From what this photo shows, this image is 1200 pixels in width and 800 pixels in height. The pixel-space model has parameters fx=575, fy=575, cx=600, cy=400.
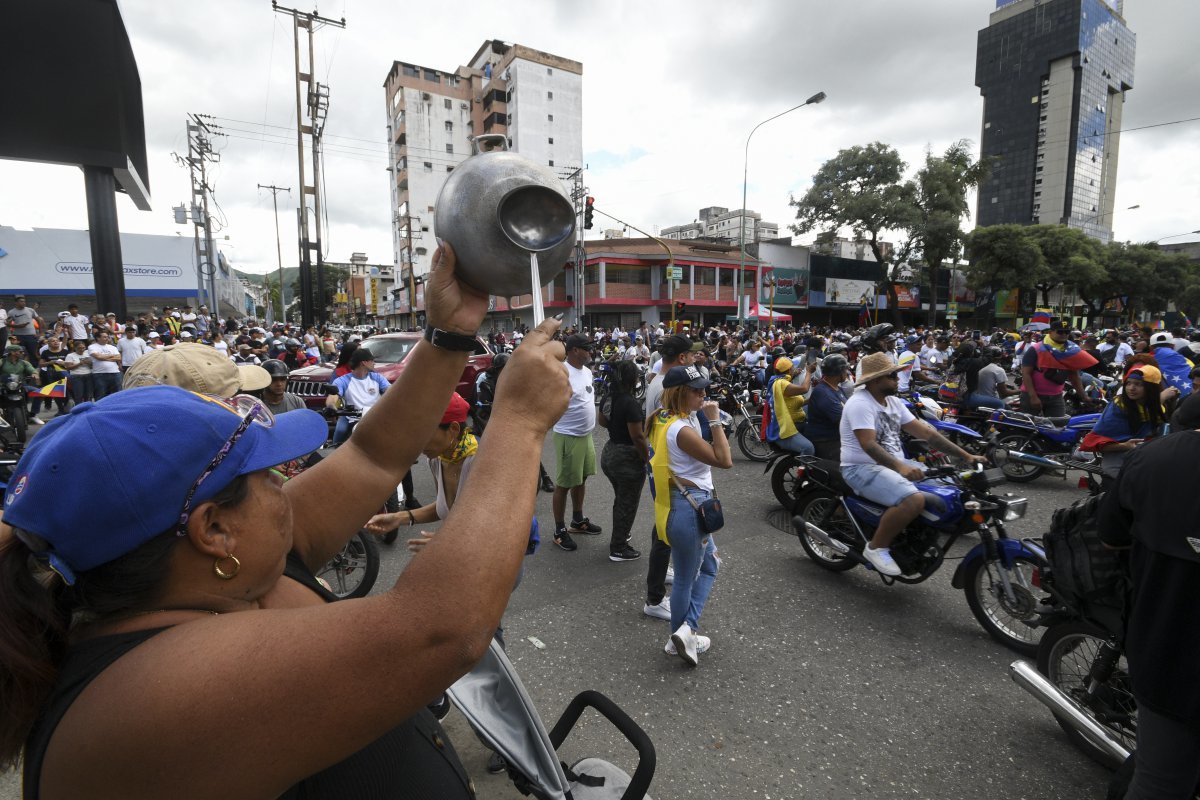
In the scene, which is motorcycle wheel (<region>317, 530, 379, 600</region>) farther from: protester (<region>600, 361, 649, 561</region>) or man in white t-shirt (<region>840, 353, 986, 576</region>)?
man in white t-shirt (<region>840, 353, 986, 576</region>)

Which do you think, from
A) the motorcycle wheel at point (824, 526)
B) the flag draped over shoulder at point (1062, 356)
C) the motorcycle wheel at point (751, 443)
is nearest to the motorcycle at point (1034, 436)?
the flag draped over shoulder at point (1062, 356)

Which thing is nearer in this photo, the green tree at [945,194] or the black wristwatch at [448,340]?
the black wristwatch at [448,340]

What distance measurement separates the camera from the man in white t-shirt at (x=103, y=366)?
10.5 m

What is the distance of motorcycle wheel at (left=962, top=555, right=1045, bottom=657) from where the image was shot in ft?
12.0

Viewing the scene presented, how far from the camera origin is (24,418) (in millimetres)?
9547

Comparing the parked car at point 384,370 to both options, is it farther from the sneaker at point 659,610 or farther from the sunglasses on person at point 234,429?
the sunglasses on person at point 234,429

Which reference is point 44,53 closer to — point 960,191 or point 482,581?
point 482,581

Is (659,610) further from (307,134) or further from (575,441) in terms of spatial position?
(307,134)

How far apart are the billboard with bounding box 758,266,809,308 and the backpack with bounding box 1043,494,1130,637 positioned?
40304mm

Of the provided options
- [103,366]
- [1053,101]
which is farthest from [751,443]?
[1053,101]

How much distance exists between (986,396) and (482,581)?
9.63 m

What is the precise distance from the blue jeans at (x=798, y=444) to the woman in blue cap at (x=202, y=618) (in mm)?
5786

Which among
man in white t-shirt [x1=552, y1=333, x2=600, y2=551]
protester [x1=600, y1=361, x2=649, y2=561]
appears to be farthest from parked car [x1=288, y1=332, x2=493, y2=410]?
protester [x1=600, y1=361, x2=649, y2=561]

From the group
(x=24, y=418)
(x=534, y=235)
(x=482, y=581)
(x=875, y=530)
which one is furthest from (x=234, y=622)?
(x=24, y=418)
